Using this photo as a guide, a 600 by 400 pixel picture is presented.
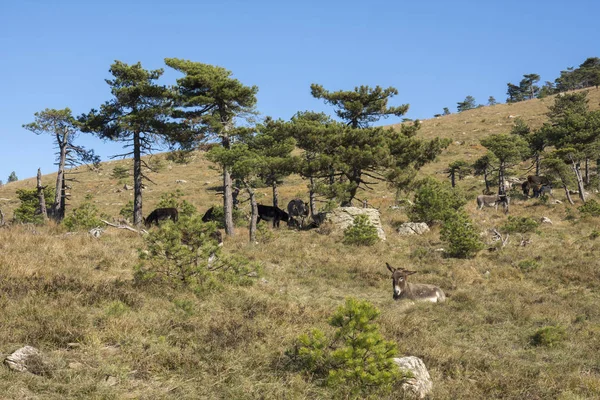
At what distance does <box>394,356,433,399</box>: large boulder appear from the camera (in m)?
5.98

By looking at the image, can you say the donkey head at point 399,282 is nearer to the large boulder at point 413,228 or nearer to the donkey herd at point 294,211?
the donkey herd at point 294,211

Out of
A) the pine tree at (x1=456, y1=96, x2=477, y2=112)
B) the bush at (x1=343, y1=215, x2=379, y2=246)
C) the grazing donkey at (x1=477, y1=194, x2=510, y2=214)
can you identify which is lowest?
the bush at (x1=343, y1=215, x2=379, y2=246)

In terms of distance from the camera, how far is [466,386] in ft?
20.9

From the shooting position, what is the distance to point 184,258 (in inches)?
404

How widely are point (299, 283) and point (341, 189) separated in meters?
10.8

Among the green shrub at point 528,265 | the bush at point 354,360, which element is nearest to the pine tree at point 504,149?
the green shrub at point 528,265

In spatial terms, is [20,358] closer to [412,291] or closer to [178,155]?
[412,291]

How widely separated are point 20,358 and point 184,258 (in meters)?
4.84

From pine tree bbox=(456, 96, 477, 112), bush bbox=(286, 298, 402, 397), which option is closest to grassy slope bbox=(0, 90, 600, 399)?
bush bbox=(286, 298, 402, 397)

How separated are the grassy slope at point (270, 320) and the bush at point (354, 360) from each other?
0.36 meters

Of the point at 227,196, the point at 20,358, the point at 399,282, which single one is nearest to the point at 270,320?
the point at 20,358

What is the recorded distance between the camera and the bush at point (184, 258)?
9.87 meters

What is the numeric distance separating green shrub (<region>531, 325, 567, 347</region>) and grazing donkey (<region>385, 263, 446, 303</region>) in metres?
3.33

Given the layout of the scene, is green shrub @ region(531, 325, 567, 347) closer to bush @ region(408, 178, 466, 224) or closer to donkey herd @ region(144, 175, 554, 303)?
donkey herd @ region(144, 175, 554, 303)
